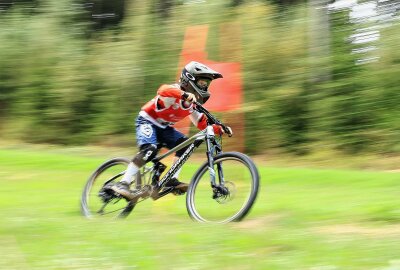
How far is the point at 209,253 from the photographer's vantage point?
5148 mm

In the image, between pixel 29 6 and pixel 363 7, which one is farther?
pixel 29 6

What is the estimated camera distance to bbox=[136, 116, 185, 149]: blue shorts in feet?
25.3

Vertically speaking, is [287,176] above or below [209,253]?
below

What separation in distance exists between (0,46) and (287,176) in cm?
1180

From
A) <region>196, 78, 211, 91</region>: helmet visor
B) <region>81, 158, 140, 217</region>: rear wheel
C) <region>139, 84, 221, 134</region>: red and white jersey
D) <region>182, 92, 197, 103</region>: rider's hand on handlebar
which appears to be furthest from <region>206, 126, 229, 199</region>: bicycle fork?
<region>81, 158, 140, 217</region>: rear wheel

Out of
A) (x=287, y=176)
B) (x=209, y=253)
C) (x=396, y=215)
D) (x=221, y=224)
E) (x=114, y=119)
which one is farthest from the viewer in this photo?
(x=114, y=119)

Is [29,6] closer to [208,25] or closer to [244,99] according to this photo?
[208,25]

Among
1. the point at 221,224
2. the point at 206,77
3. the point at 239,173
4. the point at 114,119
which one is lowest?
the point at 114,119

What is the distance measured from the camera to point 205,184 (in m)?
7.05

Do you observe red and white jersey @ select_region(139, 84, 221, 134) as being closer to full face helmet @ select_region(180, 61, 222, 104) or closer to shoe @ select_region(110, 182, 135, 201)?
full face helmet @ select_region(180, 61, 222, 104)

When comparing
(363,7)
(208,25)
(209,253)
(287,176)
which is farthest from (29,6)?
(209,253)

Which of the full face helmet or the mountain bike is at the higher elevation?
the full face helmet

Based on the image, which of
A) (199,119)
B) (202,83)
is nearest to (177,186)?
(199,119)

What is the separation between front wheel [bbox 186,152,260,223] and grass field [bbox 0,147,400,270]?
7.6 inches
